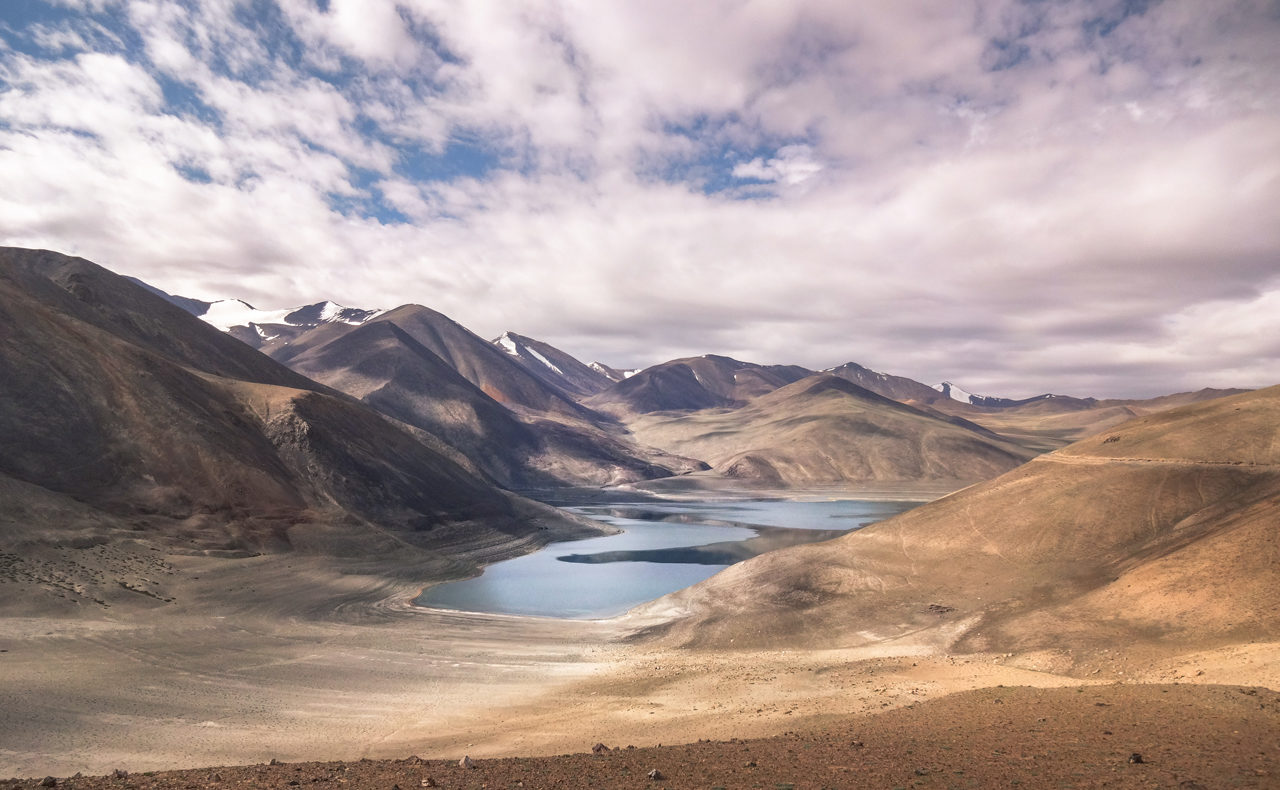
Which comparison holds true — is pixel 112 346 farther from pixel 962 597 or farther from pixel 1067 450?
pixel 1067 450

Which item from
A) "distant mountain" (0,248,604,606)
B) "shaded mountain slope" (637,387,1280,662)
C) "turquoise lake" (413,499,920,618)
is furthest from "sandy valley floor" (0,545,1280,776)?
"distant mountain" (0,248,604,606)

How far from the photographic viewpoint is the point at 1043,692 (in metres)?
24.4

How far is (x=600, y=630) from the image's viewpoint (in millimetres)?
53156

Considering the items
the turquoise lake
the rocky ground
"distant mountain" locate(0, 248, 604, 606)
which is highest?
"distant mountain" locate(0, 248, 604, 606)

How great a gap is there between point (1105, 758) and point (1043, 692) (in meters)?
8.60

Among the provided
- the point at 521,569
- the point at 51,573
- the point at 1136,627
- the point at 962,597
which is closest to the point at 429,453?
the point at 521,569

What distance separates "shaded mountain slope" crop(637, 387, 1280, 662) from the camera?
35625 mm

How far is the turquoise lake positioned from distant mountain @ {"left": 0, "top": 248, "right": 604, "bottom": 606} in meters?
10.3

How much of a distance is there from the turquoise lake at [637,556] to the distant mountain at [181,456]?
10.3 metres

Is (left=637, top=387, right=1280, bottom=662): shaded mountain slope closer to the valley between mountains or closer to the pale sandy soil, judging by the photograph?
the valley between mountains

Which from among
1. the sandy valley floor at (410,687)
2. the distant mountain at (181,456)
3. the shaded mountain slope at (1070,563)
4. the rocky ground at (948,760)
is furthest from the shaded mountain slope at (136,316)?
the rocky ground at (948,760)

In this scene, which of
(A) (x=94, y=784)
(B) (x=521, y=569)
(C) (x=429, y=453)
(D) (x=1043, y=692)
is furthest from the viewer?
Result: (C) (x=429, y=453)

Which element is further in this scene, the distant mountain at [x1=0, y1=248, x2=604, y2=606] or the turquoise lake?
the turquoise lake

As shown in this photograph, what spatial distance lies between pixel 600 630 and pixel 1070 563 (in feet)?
111
